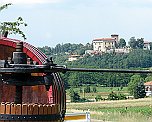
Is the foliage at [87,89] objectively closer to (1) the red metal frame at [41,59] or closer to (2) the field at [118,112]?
(2) the field at [118,112]

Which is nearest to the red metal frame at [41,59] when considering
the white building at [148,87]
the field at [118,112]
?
the field at [118,112]

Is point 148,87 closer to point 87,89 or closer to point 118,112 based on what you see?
point 87,89

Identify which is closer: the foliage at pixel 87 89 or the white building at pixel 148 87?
the foliage at pixel 87 89

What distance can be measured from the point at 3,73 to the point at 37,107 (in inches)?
16.0

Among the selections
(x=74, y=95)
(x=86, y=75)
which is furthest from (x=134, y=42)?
(x=74, y=95)

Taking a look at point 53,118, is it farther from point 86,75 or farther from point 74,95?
point 86,75

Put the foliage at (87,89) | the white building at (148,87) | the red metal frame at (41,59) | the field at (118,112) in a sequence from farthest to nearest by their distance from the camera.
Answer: the white building at (148,87), the foliage at (87,89), the field at (118,112), the red metal frame at (41,59)

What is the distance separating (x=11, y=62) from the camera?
459 centimetres

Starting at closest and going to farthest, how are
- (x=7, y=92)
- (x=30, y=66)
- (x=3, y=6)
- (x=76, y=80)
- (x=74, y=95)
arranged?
(x=30, y=66) < (x=7, y=92) < (x=3, y=6) < (x=74, y=95) < (x=76, y=80)

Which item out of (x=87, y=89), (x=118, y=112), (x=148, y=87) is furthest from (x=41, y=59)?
(x=148, y=87)

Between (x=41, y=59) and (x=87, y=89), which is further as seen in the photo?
(x=87, y=89)

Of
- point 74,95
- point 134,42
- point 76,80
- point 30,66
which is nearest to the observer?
point 30,66

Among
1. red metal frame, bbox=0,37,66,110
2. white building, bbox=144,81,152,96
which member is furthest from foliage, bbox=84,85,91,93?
red metal frame, bbox=0,37,66,110

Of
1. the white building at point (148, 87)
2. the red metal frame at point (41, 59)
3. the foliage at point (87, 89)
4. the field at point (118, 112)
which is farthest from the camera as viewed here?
the white building at point (148, 87)
